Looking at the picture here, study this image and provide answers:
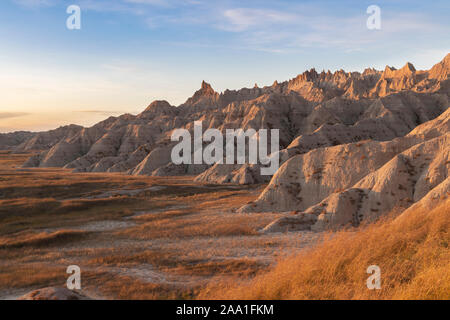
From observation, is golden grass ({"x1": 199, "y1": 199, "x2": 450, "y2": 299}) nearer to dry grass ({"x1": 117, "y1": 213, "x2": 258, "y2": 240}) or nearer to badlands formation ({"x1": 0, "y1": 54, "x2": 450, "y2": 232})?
badlands formation ({"x1": 0, "y1": 54, "x2": 450, "y2": 232})

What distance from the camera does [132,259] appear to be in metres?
14.8

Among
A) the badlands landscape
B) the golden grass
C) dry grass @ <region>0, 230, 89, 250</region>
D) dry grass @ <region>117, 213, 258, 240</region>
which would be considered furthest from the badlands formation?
dry grass @ <region>0, 230, 89, 250</region>

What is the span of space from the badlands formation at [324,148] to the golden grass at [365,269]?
6959mm

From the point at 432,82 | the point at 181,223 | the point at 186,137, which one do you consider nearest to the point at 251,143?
the point at 186,137

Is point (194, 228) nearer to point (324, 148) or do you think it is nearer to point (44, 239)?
Answer: point (44, 239)

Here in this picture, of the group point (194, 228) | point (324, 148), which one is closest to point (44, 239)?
point (194, 228)

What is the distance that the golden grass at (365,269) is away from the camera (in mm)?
6926

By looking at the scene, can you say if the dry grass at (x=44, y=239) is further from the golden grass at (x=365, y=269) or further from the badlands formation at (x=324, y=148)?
the golden grass at (x=365, y=269)

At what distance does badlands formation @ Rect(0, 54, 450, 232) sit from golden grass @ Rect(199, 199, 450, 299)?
6959mm

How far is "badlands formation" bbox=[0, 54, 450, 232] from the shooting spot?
20.3m

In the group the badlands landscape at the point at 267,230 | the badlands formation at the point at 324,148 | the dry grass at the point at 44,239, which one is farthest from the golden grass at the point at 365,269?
the dry grass at the point at 44,239

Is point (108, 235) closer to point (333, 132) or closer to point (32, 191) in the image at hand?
point (32, 191)

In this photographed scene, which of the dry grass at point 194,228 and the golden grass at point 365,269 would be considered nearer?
the golden grass at point 365,269

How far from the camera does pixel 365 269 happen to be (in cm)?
815
